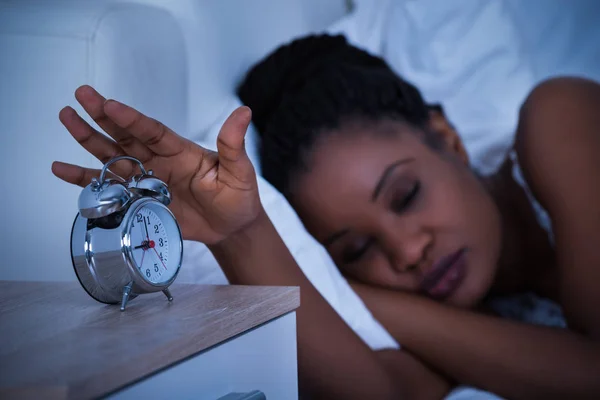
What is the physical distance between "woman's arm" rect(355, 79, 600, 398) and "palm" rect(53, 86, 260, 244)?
0.47m

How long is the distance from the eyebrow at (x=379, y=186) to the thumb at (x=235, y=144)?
483 millimetres

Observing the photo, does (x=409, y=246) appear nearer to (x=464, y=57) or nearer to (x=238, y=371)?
(x=238, y=371)

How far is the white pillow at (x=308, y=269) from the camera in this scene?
1065 mm

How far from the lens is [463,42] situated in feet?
5.74

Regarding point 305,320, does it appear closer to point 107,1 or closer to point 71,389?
point 71,389

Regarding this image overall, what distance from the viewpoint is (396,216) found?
3.77ft

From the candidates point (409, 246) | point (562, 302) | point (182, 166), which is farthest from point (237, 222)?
point (562, 302)

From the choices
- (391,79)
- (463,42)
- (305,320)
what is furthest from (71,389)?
(463,42)

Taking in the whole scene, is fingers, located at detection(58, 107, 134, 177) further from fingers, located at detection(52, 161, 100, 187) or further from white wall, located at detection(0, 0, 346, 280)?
white wall, located at detection(0, 0, 346, 280)

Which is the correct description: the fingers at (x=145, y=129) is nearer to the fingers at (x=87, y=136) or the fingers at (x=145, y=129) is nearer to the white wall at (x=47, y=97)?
the fingers at (x=87, y=136)

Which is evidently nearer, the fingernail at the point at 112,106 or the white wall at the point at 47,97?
the fingernail at the point at 112,106

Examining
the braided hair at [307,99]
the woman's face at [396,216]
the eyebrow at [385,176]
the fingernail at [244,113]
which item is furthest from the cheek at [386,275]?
the fingernail at [244,113]

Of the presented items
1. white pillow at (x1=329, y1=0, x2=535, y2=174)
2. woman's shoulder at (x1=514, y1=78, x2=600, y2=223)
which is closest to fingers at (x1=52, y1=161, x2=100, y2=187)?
woman's shoulder at (x1=514, y1=78, x2=600, y2=223)

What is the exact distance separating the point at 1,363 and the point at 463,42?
1602 millimetres
